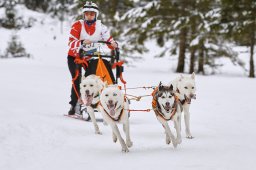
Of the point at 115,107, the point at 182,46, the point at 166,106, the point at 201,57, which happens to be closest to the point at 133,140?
the point at 115,107

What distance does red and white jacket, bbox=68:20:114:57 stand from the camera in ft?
24.1

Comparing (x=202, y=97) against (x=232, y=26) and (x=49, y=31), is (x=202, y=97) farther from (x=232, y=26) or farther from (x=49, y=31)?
(x=49, y=31)

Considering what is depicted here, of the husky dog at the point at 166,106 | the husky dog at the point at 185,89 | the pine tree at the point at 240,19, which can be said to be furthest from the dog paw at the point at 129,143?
the pine tree at the point at 240,19

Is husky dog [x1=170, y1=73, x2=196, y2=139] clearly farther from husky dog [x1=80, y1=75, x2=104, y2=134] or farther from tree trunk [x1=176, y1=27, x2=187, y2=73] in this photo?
tree trunk [x1=176, y1=27, x2=187, y2=73]

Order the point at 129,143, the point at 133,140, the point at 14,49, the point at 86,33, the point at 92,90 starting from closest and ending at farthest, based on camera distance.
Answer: the point at 129,143 → the point at 133,140 → the point at 92,90 → the point at 86,33 → the point at 14,49

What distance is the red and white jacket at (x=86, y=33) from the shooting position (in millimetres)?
7336

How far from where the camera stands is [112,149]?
5.33 m

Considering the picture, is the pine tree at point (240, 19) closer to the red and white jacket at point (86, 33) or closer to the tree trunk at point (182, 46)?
the tree trunk at point (182, 46)

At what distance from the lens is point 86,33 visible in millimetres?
7449

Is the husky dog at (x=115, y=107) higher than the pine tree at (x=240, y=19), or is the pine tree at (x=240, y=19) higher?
the pine tree at (x=240, y=19)

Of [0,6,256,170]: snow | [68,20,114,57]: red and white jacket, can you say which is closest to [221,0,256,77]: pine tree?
[0,6,256,170]: snow

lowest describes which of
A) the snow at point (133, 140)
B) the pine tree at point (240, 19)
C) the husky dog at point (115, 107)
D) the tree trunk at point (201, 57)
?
the snow at point (133, 140)

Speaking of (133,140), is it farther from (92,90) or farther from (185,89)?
(92,90)

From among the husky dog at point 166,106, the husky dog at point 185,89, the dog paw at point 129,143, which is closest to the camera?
the husky dog at point 166,106
